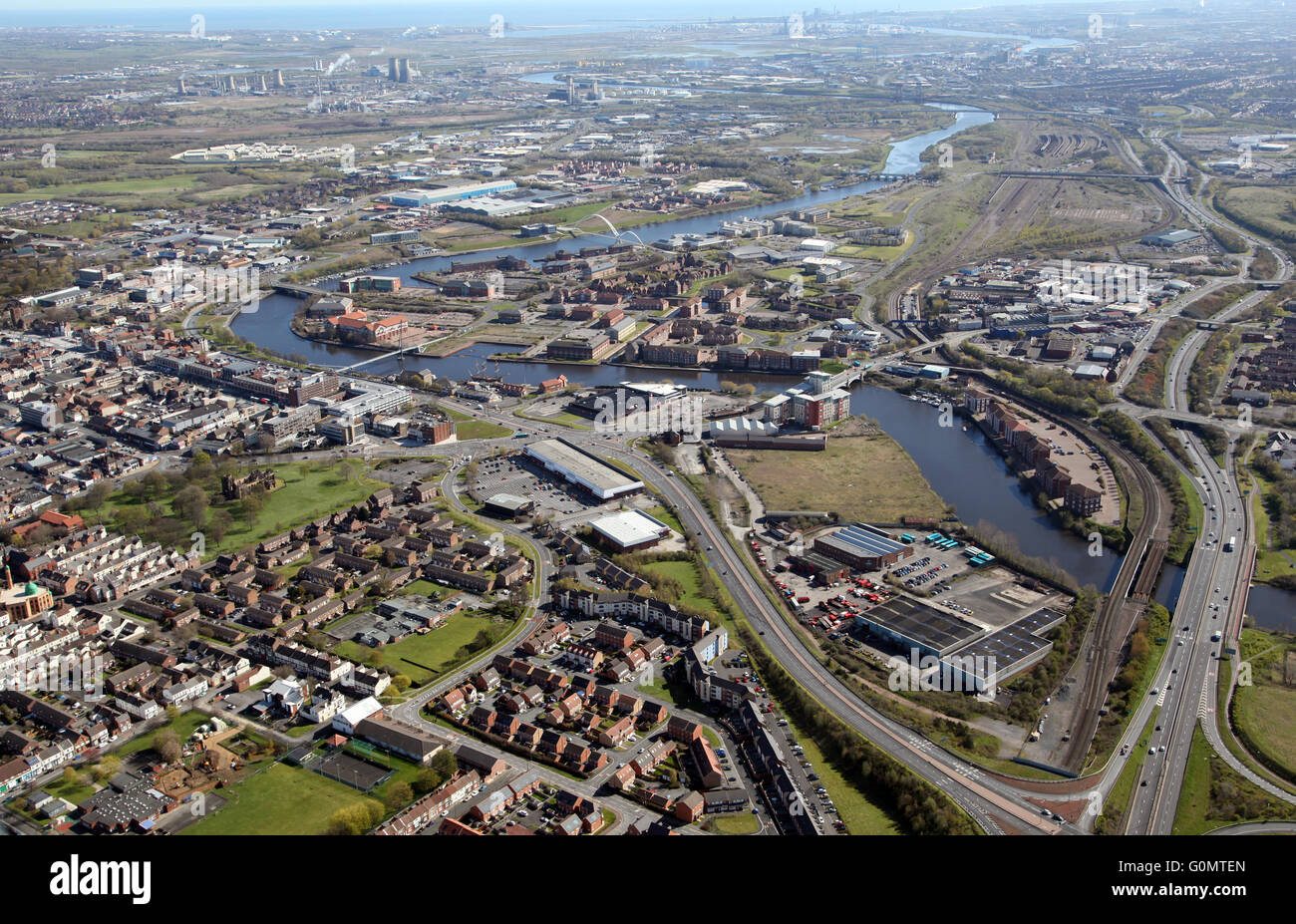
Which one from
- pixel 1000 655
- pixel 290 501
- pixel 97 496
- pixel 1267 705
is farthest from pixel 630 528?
pixel 97 496

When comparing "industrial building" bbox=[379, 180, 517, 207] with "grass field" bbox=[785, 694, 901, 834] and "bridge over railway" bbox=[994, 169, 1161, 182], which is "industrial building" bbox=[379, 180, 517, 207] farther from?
"grass field" bbox=[785, 694, 901, 834]

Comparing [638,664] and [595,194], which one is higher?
[595,194]

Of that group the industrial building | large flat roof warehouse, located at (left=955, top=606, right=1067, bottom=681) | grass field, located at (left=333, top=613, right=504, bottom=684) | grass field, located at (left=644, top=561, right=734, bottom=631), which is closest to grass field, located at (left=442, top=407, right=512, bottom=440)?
grass field, located at (left=644, top=561, right=734, bottom=631)

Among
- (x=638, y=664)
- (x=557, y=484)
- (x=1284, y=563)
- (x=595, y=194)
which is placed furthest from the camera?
(x=595, y=194)

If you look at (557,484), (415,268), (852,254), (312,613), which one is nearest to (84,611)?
(312,613)

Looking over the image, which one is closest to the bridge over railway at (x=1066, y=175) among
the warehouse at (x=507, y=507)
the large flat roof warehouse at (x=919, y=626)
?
the warehouse at (x=507, y=507)

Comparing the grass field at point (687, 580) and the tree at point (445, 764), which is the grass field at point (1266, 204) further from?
the tree at point (445, 764)
